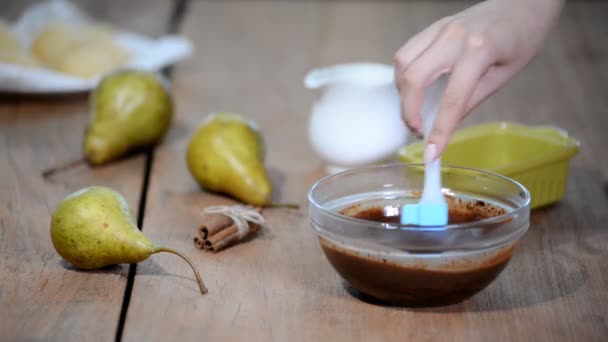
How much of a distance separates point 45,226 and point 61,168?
0.73 feet

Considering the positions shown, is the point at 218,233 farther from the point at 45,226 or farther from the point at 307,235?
the point at 45,226

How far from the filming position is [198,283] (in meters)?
0.90

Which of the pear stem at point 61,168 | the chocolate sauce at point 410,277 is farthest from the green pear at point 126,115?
the chocolate sauce at point 410,277

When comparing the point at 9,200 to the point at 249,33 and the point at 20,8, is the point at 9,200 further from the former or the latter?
the point at 20,8

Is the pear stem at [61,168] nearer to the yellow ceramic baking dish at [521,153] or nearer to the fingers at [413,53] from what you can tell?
the yellow ceramic baking dish at [521,153]

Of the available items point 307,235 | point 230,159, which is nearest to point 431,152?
point 307,235

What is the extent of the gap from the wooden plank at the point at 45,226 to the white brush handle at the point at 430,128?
0.31 metres

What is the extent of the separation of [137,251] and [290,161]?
45 cm

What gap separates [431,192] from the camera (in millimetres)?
881

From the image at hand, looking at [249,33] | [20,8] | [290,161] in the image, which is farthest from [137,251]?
[20,8]

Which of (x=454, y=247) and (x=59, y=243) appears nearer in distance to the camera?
(x=454, y=247)

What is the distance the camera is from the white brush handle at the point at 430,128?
87 centimetres

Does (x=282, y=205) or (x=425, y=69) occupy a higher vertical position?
(x=425, y=69)

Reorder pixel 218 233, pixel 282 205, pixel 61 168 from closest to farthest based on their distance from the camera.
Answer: pixel 218 233, pixel 282 205, pixel 61 168
